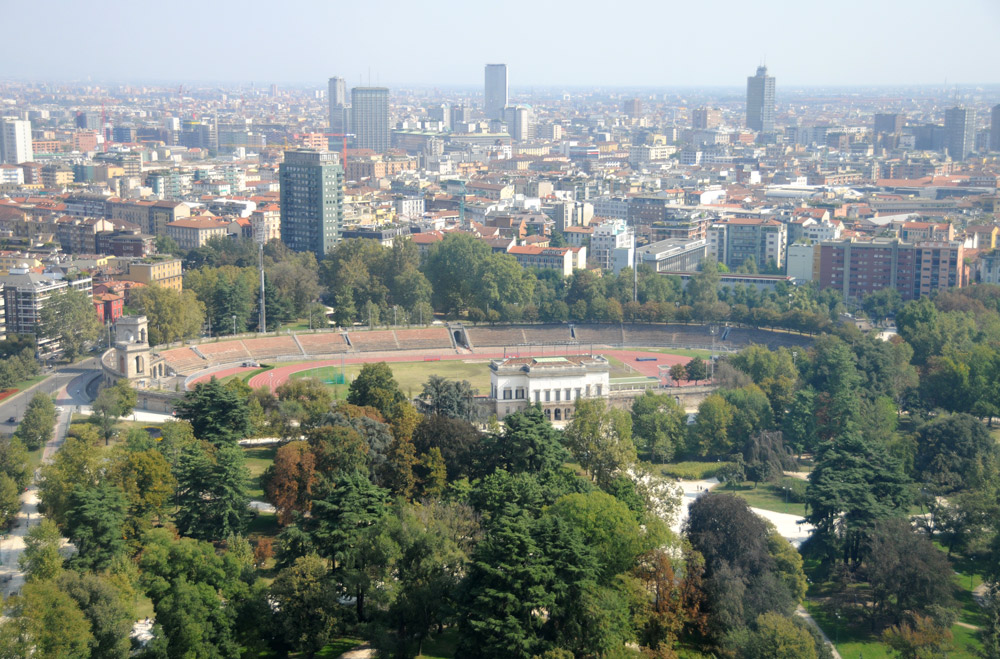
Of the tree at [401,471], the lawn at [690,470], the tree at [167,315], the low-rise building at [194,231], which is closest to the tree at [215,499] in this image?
the tree at [401,471]

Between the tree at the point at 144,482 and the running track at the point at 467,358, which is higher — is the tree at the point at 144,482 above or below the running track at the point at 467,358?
above

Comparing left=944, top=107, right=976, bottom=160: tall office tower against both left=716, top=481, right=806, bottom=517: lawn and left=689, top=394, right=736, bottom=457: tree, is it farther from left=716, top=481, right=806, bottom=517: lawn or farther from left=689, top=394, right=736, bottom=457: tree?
left=716, top=481, right=806, bottom=517: lawn

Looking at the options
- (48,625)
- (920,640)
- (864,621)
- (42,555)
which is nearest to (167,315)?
(42,555)

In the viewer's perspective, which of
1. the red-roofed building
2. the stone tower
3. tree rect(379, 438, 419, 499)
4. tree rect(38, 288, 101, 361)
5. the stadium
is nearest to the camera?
tree rect(379, 438, 419, 499)

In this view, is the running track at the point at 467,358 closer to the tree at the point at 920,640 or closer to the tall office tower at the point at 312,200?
the tall office tower at the point at 312,200

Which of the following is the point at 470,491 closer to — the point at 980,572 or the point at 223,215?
the point at 980,572

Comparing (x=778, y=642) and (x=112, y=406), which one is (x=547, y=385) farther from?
(x=778, y=642)

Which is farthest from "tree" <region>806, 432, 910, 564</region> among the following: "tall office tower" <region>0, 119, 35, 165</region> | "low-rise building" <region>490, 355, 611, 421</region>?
"tall office tower" <region>0, 119, 35, 165</region>
